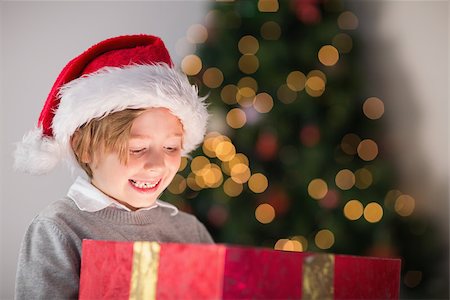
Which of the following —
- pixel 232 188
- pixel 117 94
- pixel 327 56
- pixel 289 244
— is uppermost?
pixel 327 56

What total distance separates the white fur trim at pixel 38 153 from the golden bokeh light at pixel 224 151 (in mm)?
1291

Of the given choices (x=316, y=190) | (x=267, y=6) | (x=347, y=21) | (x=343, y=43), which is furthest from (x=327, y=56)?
(x=316, y=190)

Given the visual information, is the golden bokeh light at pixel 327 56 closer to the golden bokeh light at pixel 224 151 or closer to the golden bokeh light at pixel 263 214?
the golden bokeh light at pixel 224 151

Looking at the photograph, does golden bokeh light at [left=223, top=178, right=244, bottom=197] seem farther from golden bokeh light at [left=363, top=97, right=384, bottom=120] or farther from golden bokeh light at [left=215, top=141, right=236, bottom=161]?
golden bokeh light at [left=363, top=97, right=384, bottom=120]

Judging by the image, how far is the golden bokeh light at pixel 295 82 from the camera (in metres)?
2.64

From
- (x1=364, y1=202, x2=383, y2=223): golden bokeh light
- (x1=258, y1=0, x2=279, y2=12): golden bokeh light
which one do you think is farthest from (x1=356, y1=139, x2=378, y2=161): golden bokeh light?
(x1=258, y1=0, x2=279, y2=12): golden bokeh light

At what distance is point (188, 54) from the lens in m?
2.92

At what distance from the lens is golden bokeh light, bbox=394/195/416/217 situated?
107 inches

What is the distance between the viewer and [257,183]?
8.74 ft

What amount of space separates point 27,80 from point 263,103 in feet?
3.60

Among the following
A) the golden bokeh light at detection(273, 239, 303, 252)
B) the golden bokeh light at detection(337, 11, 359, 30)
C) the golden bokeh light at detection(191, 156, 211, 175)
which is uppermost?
the golden bokeh light at detection(337, 11, 359, 30)

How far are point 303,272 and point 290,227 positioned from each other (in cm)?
177

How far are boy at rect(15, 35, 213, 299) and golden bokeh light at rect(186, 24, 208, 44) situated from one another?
1.32m

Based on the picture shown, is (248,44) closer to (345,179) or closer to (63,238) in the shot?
(345,179)
